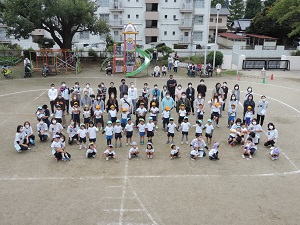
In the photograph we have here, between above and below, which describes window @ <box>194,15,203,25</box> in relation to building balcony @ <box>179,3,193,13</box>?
below

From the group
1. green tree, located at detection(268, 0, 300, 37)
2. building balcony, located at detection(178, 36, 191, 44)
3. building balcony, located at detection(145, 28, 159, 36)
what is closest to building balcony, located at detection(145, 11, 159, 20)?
building balcony, located at detection(145, 28, 159, 36)

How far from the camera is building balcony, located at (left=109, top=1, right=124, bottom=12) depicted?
136ft

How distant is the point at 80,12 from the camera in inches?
1061

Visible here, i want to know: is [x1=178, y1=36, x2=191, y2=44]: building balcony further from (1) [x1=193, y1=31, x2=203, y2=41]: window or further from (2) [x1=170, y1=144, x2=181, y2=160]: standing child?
(2) [x1=170, y1=144, x2=181, y2=160]: standing child

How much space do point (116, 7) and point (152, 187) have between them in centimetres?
3582

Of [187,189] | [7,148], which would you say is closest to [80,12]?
[7,148]

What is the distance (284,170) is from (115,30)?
35.6 meters

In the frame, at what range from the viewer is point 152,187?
9961 millimetres

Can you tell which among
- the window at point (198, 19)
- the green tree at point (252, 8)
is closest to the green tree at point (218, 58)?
the window at point (198, 19)

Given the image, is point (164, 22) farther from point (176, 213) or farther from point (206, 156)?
point (176, 213)

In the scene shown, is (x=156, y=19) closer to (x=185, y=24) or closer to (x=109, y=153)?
(x=185, y=24)

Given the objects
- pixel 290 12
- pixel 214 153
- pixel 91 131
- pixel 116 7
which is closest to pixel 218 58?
pixel 290 12

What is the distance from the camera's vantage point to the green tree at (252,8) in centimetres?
6650

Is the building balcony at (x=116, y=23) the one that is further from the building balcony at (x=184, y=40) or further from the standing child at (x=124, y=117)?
the standing child at (x=124, y=117)
